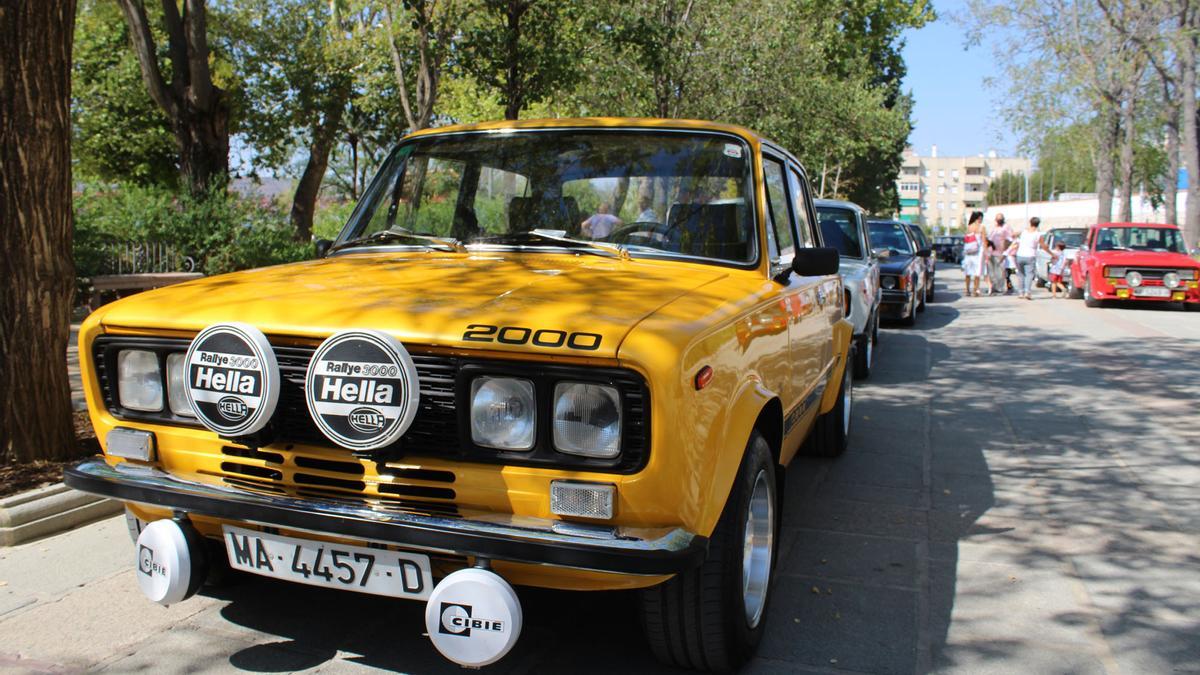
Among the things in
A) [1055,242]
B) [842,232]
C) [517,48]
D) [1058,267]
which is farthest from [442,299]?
[1055,242]

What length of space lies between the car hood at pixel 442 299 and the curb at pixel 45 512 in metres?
1.74

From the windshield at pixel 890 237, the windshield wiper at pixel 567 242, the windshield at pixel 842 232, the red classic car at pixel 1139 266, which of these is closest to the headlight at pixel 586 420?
the windshield wiper at pixel 567 242

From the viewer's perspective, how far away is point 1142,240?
18938mm

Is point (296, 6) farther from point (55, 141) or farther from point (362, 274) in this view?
point (362, 274)

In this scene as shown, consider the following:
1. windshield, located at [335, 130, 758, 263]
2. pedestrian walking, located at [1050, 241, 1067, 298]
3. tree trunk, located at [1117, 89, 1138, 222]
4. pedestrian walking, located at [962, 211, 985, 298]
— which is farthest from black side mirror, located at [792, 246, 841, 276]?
tree trunk, located at [1117, 89, 1138, 222]

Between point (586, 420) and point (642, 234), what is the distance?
1.44 meters

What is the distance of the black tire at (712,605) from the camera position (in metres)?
2.97

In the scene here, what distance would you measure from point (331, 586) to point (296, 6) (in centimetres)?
2909

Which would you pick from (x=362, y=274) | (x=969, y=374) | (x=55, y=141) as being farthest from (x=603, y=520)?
(x=969, y=374)

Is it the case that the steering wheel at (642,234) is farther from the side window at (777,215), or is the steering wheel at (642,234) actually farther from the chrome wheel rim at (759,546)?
the chrome wheel rim at (759,546)

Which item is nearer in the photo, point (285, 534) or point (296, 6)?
point (285, 534)

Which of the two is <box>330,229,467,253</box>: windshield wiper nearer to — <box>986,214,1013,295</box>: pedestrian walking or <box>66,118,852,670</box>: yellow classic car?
<box>66,118,852,670</box>: yellow classic car

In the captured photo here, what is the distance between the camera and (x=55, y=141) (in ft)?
17.2

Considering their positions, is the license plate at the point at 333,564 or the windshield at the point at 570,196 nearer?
the license plate at the point at 333,564
